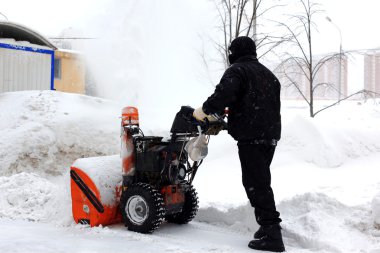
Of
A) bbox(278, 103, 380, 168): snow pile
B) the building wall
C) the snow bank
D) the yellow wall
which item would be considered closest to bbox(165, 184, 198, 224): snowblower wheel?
the snow bank

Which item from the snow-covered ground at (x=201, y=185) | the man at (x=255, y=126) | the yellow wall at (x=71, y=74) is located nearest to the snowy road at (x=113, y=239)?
the snow-covered ground at (x=201, y=185)

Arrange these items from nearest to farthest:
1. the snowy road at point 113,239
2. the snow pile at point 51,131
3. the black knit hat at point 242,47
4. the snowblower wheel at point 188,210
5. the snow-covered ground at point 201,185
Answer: the snowy road at point 113,239
the snow-covered ground at point 201,185
the black knit hat at point 242,47
the snowblower wheel at point 188,210
the snow pile at point 51,131

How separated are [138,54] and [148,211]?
1243cm

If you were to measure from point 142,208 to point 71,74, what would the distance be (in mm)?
20639

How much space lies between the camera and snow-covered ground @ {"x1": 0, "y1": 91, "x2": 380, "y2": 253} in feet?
12.3

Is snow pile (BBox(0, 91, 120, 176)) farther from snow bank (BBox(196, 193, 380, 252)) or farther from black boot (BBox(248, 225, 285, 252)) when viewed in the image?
black boot (BBox(248, 225, 285, 252))

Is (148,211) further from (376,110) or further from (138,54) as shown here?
(376,110)

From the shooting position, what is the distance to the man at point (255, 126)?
356 cm

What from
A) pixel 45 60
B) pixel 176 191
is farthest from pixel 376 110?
pixel 176 191

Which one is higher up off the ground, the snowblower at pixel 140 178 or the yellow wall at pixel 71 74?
the yellow wall at pixel 71 74

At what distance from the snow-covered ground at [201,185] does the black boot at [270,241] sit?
149 mm

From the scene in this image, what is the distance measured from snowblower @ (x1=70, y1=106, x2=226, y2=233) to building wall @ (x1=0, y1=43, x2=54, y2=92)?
8801mm

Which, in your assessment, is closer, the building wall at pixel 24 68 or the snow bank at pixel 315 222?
the snow bank at pixel 315 222

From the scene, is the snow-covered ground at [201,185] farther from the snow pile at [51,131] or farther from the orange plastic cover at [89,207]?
the orange plastic cover at [89,207]
